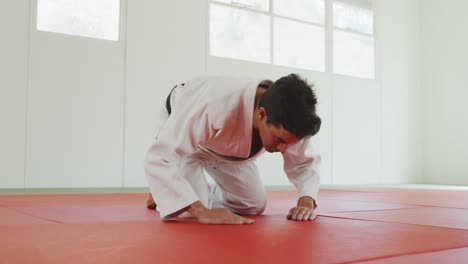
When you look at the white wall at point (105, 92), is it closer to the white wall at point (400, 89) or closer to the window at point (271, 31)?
the window at point (271, 31)

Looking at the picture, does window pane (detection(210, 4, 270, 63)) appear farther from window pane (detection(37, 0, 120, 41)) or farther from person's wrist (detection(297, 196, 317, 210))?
person's wrist (detection(297, 196, 317, 210))

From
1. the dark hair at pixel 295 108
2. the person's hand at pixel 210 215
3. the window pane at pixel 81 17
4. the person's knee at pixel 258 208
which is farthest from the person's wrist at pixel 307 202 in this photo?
the window pane at pixel 81 17

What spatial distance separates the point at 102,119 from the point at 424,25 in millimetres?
7394

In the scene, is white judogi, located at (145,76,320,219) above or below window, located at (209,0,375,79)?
below

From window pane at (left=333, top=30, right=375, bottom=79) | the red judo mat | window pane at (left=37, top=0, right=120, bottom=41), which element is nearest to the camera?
the red judo mat

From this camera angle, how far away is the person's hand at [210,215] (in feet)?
7.92

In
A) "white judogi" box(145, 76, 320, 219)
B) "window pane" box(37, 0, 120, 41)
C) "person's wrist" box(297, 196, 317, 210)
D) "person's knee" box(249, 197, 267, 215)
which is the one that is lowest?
"person's knee" box(249, 197, 267, 215)

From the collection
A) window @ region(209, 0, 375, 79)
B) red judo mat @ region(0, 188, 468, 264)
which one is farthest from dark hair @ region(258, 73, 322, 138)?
window @ region(209, 0, 375, 79)

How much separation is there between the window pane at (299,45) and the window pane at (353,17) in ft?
1.74

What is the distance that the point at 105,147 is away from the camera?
643 centimetres

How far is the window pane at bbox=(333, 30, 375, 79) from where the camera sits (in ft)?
30.2

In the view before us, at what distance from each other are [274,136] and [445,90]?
8.98 metres

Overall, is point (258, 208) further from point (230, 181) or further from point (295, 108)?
point (295, 108)

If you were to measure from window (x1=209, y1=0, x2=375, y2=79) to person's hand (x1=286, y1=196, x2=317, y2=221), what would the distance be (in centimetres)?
492
